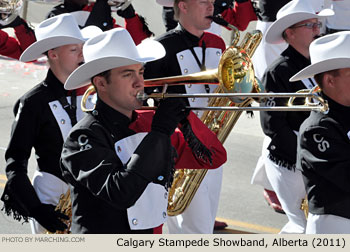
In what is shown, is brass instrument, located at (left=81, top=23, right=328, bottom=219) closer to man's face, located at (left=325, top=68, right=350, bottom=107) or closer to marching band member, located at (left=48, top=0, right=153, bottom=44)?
man's face, located at (left=325, top=68, right=350, bottom=107)

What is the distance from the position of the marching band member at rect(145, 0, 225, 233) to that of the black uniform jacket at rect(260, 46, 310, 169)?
46 cm

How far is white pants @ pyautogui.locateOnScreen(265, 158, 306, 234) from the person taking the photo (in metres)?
6.11

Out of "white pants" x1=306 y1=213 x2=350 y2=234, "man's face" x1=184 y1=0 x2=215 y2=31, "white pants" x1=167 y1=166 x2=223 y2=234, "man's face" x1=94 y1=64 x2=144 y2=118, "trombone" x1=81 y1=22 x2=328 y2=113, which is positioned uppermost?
"man's face" x1=94 y1=64 x2=144 y2=118

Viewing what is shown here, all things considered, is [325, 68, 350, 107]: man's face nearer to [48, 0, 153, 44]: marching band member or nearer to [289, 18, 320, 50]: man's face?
[289, 18, 320, 50]: man's face

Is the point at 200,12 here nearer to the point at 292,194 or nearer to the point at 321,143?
the point at 292,194

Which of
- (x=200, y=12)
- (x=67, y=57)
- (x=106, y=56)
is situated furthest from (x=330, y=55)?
(x=200, y=12)

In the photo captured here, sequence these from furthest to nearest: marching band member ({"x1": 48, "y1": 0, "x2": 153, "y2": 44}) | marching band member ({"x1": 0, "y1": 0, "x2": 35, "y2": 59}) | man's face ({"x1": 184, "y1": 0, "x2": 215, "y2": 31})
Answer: marching band member ({"x1": 48, "y1": 0, "x2": 153, "y2": 44}), marching band member ({"x1": 0, "y1": 0, "x2": 35, "y2": 59}), man's face ({"x1": 184, "y1": 0, "x2": 215, "y2": 31})

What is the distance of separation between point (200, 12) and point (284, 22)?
2.19 ft

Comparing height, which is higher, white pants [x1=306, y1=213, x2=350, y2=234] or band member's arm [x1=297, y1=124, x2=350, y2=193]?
band member's arm [x1=297, y1=124, x2=350, y2=193]

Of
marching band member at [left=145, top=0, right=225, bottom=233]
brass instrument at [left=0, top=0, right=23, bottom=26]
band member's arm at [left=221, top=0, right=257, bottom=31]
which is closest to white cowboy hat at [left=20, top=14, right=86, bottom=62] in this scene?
marching band member at [left=145, top=0, right=225, bottom=233]

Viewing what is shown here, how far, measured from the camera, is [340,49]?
447 centimetres

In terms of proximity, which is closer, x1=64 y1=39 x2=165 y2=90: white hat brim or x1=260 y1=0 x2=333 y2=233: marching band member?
x1=64 y1=39 x2=165 y2=90: white hat brim

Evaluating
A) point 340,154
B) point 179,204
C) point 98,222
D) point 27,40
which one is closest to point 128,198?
point 98,222

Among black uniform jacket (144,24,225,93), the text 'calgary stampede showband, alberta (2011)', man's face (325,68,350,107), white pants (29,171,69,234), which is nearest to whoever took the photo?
the text 'calgary stampede showband, alberta (2011)'
